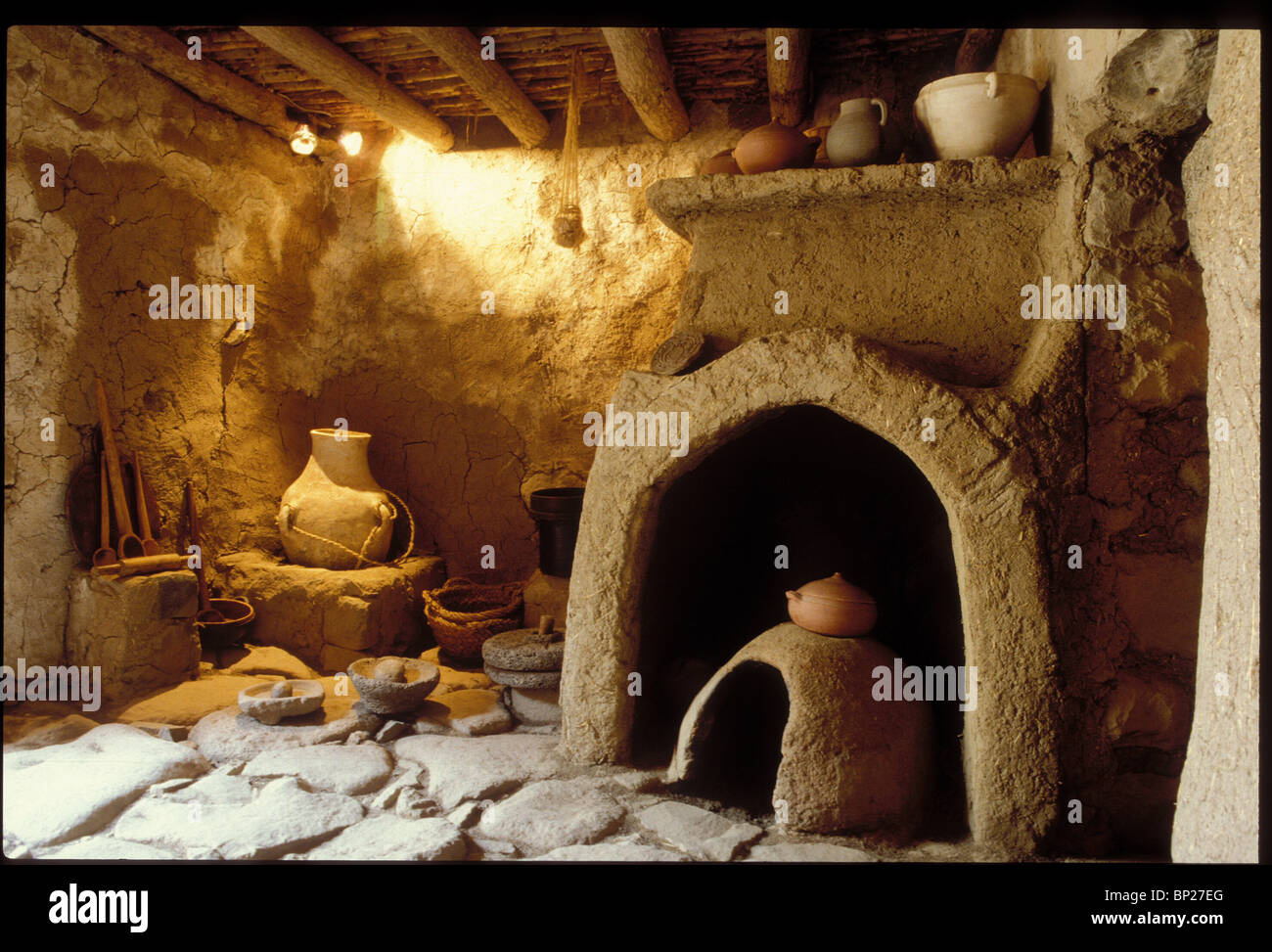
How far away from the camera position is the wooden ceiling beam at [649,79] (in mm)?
3939

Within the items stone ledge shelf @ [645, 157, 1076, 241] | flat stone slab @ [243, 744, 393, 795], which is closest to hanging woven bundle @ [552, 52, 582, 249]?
stone ledge shelf @ [645, 157, 1076, 241]

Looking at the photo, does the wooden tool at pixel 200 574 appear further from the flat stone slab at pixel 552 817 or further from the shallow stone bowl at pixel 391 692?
the flat stone slab at pixel 552 817

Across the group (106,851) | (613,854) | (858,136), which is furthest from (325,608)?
(858,136)

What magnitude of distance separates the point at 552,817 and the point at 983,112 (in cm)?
315

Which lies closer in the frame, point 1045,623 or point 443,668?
point 1045,623

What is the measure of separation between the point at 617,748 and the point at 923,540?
190cm

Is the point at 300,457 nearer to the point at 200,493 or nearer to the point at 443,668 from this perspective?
the point at 200,493

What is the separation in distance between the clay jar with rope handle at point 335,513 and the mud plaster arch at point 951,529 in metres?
2.22

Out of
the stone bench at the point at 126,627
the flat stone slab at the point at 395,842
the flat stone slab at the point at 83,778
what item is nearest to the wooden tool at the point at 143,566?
the stone bench at the point at 126,627

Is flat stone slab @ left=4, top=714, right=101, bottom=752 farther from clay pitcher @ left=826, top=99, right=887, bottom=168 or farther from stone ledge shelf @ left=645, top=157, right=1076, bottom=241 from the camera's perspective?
clay pitcher @ left=826, top=99, right=887, bottom=168

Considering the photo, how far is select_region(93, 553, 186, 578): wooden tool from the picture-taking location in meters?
4.09
